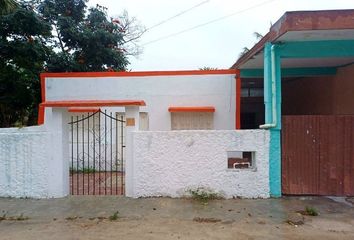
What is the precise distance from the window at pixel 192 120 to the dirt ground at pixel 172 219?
181 inches

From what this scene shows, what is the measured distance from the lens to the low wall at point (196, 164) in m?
7.50

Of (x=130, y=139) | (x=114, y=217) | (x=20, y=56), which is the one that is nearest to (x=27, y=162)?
(x=130, y=139)

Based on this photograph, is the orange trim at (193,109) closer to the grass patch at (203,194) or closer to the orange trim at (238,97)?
the orange trim at (238,97)

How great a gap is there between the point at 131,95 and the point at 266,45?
217 inches

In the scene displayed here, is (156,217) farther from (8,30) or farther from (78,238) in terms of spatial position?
(8,30)

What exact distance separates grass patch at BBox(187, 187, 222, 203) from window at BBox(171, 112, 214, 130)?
14.3ft

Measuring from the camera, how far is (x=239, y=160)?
31.1 feet

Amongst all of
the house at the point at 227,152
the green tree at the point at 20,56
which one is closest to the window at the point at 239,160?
the house at the point at 227,152

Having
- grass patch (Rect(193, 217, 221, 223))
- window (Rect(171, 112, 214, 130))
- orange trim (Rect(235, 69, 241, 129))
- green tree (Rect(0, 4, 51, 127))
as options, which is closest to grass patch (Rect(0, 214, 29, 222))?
grass patch (Rect(193, 217, 221, 223))

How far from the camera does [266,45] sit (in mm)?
7586

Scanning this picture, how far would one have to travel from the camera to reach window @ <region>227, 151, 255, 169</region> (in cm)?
785

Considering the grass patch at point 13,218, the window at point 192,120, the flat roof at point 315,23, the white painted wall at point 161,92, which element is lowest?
the grass patch at point 13,218

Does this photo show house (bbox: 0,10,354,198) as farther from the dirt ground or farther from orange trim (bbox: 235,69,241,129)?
orange trim (bbox: 235,69,241,129)

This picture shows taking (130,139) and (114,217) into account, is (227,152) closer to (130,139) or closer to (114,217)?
(130,139)
